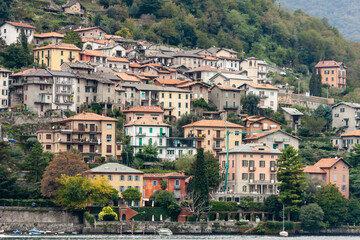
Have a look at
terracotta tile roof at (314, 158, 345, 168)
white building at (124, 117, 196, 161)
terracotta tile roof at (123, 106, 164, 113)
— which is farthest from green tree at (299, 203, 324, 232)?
terracotta tile roof at (123, 106, 164, 113)

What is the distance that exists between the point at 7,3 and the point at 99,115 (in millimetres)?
51139

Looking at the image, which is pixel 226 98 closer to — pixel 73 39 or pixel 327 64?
pixel 73 39

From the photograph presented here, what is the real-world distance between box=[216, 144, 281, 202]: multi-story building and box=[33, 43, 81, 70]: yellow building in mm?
35404

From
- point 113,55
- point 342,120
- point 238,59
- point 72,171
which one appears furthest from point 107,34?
point 72,171

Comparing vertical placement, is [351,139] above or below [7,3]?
below

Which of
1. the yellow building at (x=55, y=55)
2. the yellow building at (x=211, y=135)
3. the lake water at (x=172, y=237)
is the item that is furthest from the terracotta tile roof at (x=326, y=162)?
the yellow building at (x=55, y=55)

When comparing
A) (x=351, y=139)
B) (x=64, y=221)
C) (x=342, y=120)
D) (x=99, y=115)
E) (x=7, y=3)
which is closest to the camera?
(x=64, y=221)

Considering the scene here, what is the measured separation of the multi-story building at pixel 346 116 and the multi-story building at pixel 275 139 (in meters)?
24.5

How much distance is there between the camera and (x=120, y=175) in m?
102

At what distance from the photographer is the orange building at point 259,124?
12606cm

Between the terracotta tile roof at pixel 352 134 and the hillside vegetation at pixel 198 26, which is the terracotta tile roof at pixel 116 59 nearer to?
the hillside vegetation at pixel 198 26

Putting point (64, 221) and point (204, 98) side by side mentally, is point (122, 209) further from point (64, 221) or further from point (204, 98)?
point (204, 98)

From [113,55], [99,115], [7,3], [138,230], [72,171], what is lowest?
[138,230]

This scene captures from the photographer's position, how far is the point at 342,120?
143 meters
